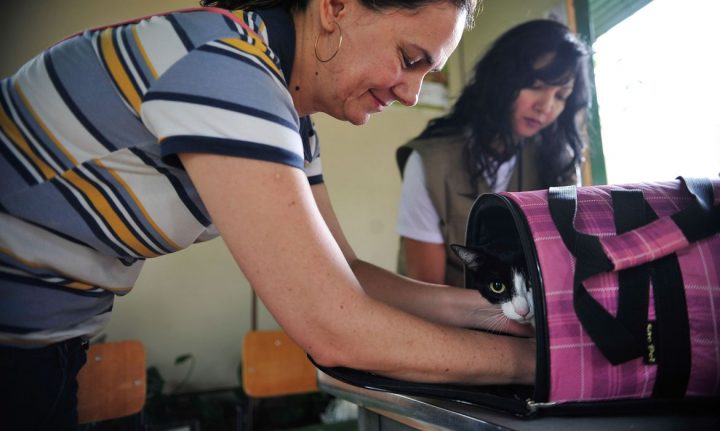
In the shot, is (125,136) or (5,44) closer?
(125,136)

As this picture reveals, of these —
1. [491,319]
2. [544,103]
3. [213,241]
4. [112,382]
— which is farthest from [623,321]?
[213,241]

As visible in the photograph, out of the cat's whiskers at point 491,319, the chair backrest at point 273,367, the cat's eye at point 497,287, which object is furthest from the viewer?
the chair backrest at point 273,367

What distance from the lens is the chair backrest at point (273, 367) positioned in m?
1.66

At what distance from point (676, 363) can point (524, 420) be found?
0.16 meters

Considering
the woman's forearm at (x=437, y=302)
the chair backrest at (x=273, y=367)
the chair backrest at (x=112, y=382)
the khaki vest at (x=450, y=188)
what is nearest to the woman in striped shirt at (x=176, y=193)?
the woman's forearm at (x=437, y=302)

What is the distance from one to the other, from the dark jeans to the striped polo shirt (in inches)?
0.7

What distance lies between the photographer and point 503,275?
2.82ft

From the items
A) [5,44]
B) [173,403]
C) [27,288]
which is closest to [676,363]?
[27,288]

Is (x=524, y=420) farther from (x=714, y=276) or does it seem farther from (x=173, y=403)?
(x=173, y=403)

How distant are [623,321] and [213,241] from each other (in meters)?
2.26

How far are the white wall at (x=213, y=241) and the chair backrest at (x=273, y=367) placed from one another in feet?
2.54

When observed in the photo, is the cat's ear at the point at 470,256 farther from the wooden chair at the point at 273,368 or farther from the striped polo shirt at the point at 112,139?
the wooden chair at the point at 273,368

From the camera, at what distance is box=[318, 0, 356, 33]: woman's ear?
570mm

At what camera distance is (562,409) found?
0.47 meters
